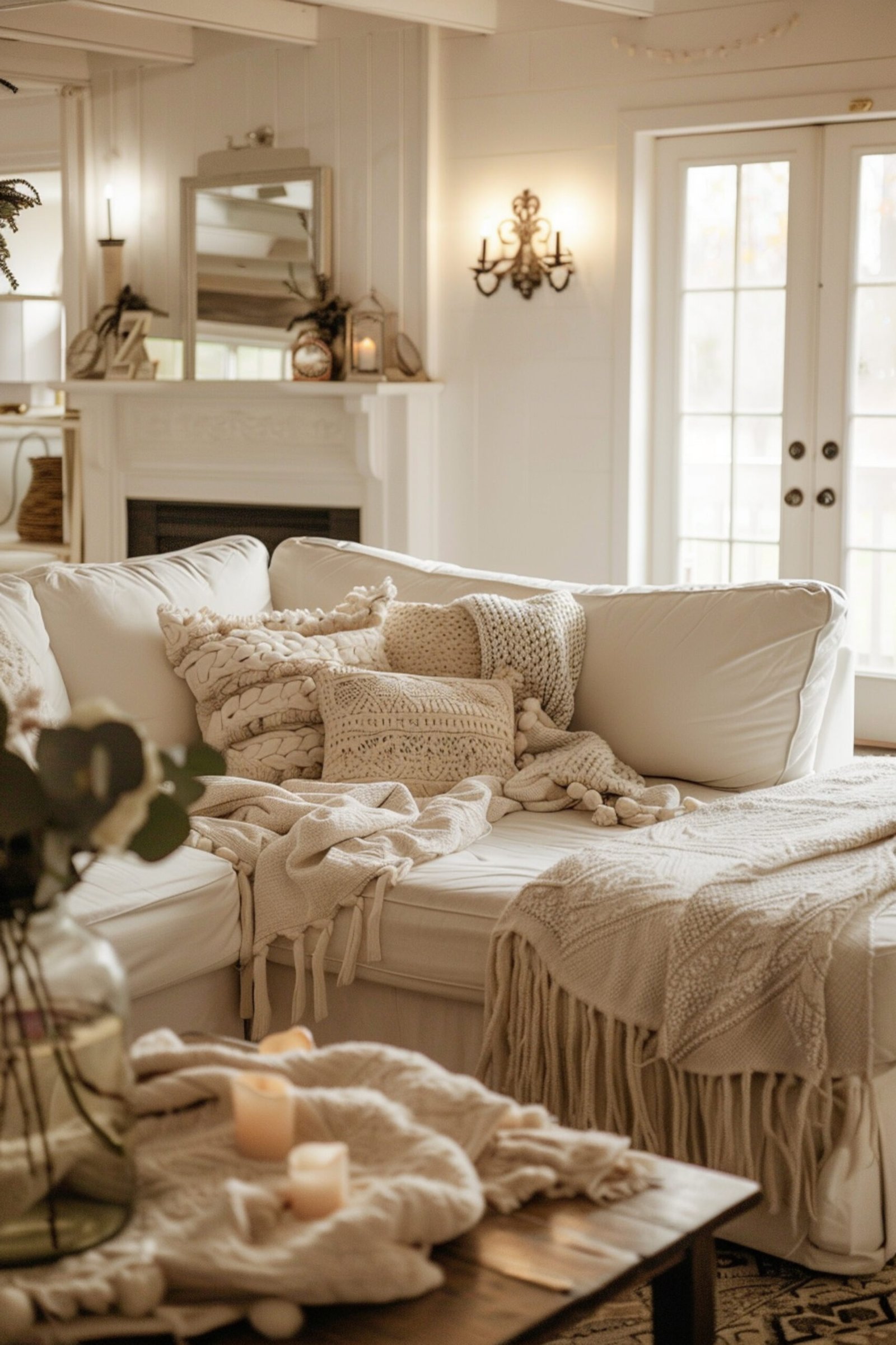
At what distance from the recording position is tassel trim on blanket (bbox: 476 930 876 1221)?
7.12 ft

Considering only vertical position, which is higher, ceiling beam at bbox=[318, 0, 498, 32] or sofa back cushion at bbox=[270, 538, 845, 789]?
ceiling beam at bbox=[318, 0, 498, 32]

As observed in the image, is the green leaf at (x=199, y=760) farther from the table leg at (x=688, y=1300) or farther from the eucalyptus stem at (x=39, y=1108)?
the table leg at (x=688, y=1300)

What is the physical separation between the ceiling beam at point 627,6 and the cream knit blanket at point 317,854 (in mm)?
3121

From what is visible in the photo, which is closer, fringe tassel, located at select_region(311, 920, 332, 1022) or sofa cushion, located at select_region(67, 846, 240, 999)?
sofa cushion, located at select_region(67, 846, 240, 999)

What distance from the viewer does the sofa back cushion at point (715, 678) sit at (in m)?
3.11

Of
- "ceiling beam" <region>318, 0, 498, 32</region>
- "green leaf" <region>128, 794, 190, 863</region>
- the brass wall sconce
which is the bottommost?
"green leaf" <region>128, 794, 190, 863</region>

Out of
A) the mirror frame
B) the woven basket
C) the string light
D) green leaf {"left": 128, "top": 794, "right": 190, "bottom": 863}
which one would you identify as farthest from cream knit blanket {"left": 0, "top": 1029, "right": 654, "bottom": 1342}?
the woven basket

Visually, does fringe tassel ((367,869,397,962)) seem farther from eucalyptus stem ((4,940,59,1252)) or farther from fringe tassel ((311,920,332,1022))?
eucalyptus stem ((4,940,59,1252))

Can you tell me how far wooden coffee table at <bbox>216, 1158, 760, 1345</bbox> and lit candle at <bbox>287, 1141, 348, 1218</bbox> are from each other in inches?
3.1

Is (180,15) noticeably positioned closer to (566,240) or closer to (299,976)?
(566,240)

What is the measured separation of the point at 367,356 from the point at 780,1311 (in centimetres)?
430

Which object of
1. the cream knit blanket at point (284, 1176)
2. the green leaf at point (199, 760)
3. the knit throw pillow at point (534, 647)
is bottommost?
the cream knit blanket at point (284, 1176)

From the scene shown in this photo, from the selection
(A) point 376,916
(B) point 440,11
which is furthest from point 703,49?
(A) point 376,916

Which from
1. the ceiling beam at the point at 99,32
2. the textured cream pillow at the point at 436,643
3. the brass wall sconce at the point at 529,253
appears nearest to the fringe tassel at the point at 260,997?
the textured cream pillow at the point at 436,643
